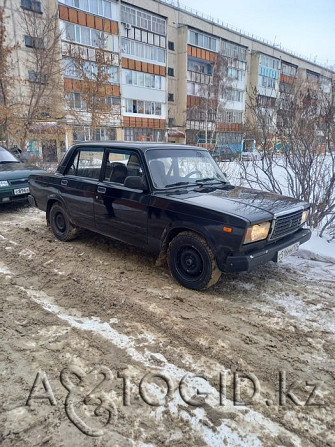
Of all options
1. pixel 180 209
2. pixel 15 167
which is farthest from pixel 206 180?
pixel 15 167

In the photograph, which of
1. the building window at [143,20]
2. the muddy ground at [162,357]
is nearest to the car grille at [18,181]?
the muddy ground at [162,357]

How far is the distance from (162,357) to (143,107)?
115 feet

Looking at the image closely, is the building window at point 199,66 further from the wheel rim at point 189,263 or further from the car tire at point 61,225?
the wheel rim at point 189,263

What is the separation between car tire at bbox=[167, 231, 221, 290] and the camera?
140 inches

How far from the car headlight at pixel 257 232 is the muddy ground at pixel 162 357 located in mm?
741

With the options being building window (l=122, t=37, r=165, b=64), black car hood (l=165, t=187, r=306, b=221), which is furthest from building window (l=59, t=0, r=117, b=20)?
black car hood (l=165, t=187, r=306, b=221)

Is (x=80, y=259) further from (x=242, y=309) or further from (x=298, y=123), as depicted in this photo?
(x=298, y=123)

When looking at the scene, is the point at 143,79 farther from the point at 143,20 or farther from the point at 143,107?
the point at 143,20

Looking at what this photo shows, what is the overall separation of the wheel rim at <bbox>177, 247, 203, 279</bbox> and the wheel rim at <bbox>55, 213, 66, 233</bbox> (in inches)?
103

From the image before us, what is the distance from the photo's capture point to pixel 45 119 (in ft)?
48.4

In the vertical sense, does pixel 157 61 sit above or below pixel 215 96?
above

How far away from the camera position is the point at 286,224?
3789 mm

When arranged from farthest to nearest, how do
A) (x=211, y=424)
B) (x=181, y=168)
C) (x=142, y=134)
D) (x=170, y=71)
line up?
(x=170, y=71)
(x=142, y=134)
(x=181, y=168)
(x=211, y=424)

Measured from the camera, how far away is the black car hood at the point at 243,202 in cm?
346
